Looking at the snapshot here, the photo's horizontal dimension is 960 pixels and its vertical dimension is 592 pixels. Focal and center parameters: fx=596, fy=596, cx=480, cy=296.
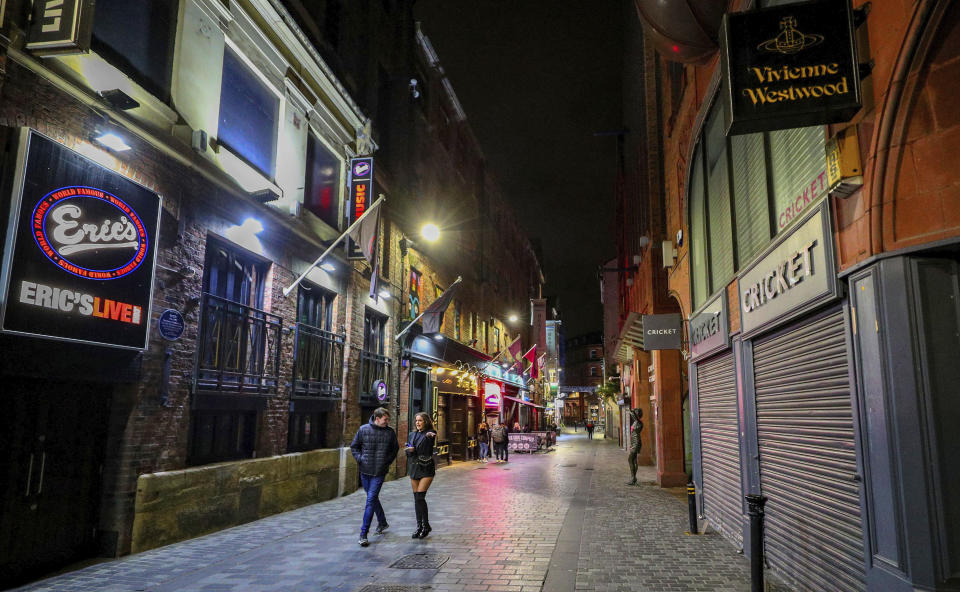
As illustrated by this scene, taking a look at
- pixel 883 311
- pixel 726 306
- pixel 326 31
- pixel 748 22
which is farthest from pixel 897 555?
pixel 326 31

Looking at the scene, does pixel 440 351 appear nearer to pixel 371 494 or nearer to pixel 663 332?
pixel 663 332

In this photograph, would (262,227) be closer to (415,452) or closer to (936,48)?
(415,452)

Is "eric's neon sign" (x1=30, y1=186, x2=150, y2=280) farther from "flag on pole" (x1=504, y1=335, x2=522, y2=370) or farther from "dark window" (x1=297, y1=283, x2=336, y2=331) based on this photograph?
"flag on pole" (x1=504, y1=335, x2=522, y2=370)

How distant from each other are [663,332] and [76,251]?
11.1 metres

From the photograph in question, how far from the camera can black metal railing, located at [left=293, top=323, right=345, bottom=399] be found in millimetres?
12562

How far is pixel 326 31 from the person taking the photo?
53.2ft

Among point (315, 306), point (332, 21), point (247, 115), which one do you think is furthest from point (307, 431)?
point (332, 21)

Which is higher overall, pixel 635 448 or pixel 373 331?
pixel 373 331

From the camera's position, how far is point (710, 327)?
9781 mm

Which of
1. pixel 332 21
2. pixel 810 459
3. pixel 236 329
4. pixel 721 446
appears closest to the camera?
pixel 810 459

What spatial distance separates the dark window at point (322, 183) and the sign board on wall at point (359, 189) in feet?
1.13

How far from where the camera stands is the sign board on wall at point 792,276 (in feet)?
16.9

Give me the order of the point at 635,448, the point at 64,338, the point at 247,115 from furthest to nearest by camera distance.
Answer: the point at 635,448
the point at 247,115
the point at 64,338

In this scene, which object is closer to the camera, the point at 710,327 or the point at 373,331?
the point at 710,327
